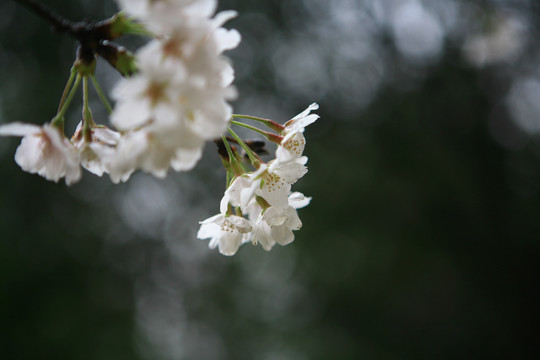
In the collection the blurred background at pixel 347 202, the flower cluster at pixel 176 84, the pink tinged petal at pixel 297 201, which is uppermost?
the blurred background at pixel 347 202

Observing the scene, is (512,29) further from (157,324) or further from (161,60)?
(157,324)

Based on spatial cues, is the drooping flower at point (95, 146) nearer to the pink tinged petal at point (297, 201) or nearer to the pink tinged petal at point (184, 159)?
the pink tinged petal at point (184, 159)

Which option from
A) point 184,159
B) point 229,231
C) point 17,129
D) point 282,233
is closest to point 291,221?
point 282,233

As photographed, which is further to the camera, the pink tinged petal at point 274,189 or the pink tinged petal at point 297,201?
the pink tinged petal at point 297,201

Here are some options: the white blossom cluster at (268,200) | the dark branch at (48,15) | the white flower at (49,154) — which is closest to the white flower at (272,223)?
the white blossom cluster at (268,200)

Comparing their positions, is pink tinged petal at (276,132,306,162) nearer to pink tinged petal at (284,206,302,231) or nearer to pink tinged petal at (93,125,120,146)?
pink tinged petal at (284,206,302,231)

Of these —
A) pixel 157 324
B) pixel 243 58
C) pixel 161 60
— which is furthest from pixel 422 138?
pixel 161 60

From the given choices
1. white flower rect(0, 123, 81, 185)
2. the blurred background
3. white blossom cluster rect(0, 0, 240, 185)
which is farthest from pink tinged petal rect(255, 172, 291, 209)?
the blurred background
